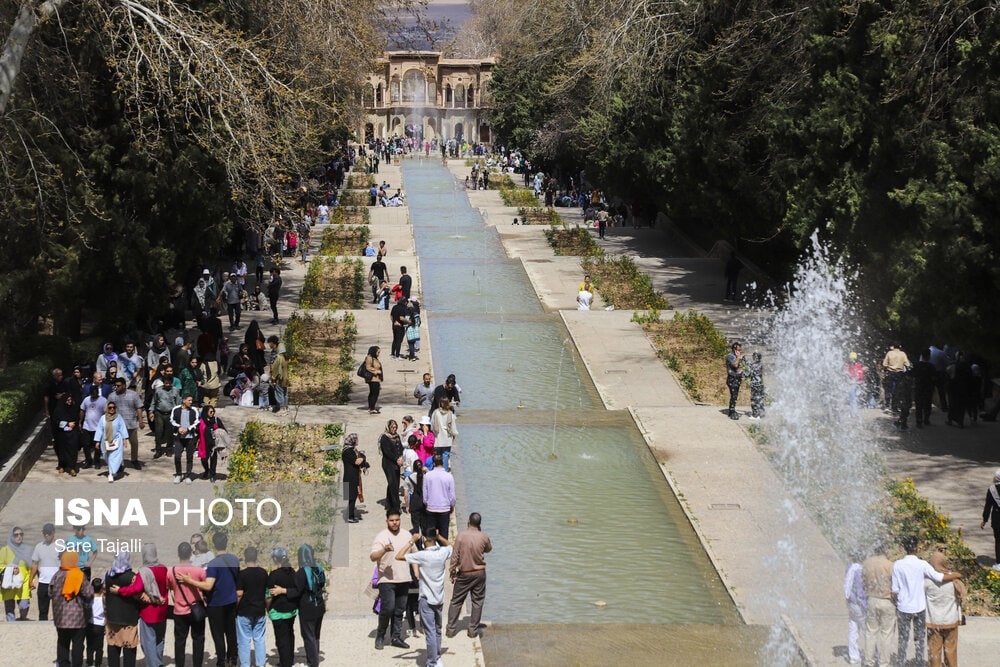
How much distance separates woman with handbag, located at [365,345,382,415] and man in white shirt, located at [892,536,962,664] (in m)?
10.6

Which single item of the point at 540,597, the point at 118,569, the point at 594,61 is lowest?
the point at 540,597

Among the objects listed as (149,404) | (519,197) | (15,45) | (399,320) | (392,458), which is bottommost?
(149,404)

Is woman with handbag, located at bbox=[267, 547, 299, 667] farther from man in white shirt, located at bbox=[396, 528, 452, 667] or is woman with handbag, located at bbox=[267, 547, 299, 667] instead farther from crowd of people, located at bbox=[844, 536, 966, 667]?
crowd of people, located at bbox=[844, 536, 966, 667]

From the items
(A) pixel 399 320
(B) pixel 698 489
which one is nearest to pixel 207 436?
(B) pixel 698 489

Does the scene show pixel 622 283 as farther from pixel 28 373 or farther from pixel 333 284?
pixel 28 373

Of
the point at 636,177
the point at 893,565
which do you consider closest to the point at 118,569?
the point at 893,565

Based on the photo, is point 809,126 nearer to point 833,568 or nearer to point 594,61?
point 594,61

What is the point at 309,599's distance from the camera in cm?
1191

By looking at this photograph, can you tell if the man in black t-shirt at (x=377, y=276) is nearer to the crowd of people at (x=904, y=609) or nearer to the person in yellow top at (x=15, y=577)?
the person in yellow top at (x=15, y=577)

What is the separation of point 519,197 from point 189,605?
4752cm

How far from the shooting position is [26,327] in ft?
77.2

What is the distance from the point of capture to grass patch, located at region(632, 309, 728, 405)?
79.5 ft

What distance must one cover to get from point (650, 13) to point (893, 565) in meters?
24.0

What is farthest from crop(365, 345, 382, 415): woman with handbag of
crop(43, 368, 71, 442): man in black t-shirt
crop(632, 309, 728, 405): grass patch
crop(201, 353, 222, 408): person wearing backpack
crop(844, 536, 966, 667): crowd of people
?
crop(844, 536, 966, 667): crowd of people
